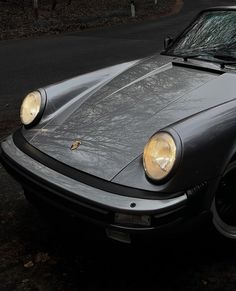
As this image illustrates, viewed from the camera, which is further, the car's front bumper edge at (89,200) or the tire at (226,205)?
the tire at (226,205)

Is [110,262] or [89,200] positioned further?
[110,262]

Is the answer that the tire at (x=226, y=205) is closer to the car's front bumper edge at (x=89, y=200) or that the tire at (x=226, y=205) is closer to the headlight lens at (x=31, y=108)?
the car's front bumper edge at (x=89, y=200)

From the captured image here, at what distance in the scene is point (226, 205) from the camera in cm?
298

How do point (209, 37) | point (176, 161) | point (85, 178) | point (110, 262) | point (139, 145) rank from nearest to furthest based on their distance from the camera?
point (176, 161), point (85, 178), point (139, 145), point (110, 262), point (209, 37)

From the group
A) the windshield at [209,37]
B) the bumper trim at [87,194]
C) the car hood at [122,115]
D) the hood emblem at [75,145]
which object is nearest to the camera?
the bumper trim at [87,194]

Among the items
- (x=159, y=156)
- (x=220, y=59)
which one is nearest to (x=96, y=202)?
(x=159, y=156)

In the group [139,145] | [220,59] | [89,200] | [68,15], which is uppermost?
[220,59]

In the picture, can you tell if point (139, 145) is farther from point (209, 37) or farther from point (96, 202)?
point (209, 37)

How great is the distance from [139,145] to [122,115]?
40cm

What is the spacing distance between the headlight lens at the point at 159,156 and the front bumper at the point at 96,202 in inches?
6.4

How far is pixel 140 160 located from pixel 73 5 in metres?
18.3

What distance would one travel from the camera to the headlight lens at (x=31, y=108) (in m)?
3.60

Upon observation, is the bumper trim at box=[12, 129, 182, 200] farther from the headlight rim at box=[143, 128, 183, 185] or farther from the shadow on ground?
the shadow on ground

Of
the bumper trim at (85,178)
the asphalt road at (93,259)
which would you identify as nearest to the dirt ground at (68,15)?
the asphalt road at (93,259)
